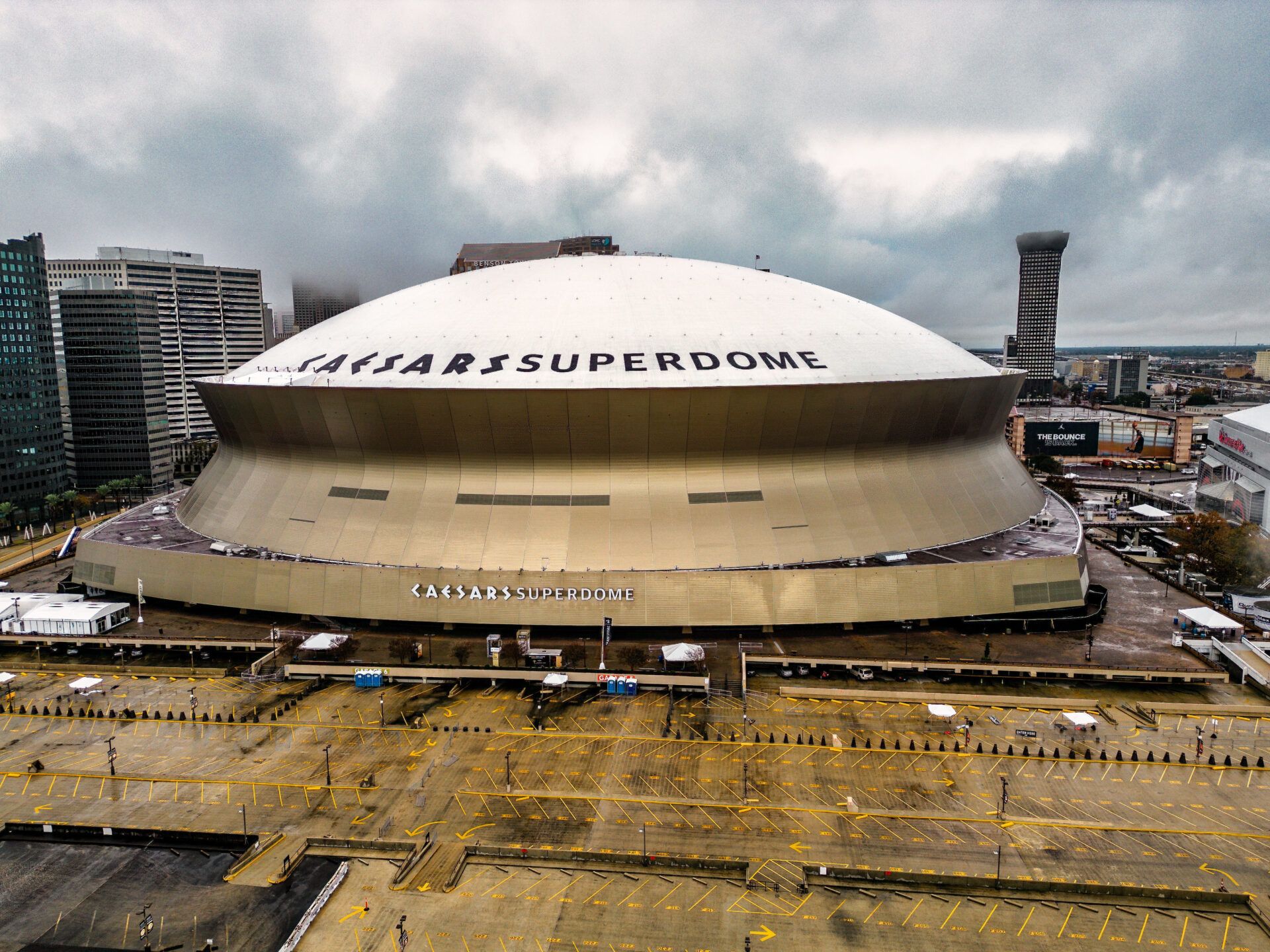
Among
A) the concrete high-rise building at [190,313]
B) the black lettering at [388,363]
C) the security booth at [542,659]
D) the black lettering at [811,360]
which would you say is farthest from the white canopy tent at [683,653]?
the concrete high-rise building at [190,313]

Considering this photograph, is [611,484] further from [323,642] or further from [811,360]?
[323,642]

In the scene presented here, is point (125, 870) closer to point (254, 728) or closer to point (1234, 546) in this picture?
point (254, 728)

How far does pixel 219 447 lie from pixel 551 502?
110 ft

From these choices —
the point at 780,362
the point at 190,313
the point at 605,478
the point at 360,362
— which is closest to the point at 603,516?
the point at 605,478

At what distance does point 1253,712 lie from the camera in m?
36.7

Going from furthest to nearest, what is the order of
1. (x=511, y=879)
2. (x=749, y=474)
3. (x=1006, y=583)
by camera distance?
(x=749, y=474) → (x=1006, y=583) → (x=511, y=879)

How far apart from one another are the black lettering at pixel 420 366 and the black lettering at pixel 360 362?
378cm

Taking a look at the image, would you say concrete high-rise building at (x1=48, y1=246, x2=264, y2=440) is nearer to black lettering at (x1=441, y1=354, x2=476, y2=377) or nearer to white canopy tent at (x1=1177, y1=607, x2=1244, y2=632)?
black lettering at (x1=441, y1=354, x2=476, y2=377)

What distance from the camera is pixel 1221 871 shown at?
25.1 m

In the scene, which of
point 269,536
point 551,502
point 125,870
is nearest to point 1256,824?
point 551,502

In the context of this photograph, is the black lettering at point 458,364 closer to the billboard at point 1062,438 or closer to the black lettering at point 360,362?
the black lettering at point 360,362

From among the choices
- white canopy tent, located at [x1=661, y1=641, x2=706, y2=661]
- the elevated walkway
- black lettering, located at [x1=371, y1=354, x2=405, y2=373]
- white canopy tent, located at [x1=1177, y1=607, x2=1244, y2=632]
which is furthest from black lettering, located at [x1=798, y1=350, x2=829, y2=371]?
the elevated walkway

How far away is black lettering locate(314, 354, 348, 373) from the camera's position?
171 feet

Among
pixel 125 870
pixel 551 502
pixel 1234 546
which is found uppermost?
pixel 551 502
